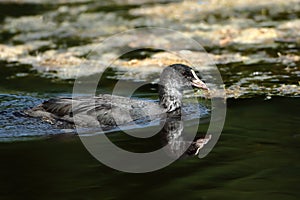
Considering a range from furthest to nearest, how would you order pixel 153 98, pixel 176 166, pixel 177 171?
pixel 153 98
pixel 176 166
pixel 177 171

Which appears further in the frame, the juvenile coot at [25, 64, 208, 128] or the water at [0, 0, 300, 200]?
the juvenile coot at [25, 64, 208, 128]

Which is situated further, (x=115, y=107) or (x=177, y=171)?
(x=115, y=107)

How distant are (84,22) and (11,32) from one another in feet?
5.89

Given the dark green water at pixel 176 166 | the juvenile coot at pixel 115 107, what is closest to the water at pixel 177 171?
the dark green water at pixel 176 166

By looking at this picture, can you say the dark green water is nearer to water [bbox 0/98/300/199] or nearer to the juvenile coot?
water [bbox 0/98/300/199]

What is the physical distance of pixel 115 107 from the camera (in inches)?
277

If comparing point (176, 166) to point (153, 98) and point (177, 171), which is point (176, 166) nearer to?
point (177, 171)

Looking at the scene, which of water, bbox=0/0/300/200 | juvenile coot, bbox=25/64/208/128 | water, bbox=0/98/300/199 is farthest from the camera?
juvenile coot, bbox=25/64/208/128

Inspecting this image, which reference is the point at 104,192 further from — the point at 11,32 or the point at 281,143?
the point at 11,32

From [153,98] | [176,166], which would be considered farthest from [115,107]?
[176,166]

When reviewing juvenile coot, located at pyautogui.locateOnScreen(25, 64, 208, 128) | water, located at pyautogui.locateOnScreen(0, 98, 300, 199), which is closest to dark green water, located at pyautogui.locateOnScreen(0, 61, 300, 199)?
water, located at pyautogui.locateOnScreen(0, 98, 300, 199)

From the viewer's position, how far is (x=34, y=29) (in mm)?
13891

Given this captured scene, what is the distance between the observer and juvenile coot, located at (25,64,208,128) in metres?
7.02

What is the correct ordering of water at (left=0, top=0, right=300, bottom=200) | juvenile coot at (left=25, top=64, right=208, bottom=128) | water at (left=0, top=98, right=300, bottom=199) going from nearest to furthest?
water at (left=0, top=98, right=300, bottom=199)
water at (left=0, top=0, right=300, bottom=200)
juvenile coot at (left=25, top=64, right=208, bottom=128)
